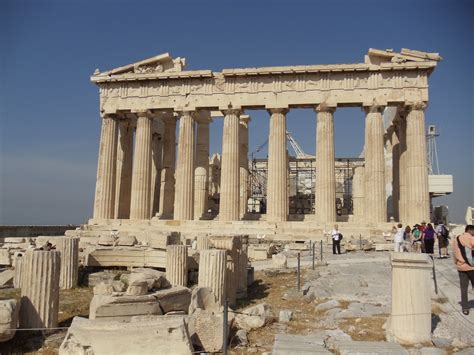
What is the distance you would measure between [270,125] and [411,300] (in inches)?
934

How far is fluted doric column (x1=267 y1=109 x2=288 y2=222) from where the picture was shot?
29.9 meters

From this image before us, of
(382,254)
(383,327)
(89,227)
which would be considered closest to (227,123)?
(89,227)

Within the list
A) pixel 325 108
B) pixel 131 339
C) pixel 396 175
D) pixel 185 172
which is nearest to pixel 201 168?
pixel 185 172

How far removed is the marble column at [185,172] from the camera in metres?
31.5

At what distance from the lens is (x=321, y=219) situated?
2914 cm

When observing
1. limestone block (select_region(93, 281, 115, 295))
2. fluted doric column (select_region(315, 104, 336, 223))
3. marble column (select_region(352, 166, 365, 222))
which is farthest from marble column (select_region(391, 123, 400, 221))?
limestone block (select_region(93, 281, 115, 295))

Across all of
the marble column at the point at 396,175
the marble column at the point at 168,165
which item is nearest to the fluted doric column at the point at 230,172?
the marble column at the point at 168,165

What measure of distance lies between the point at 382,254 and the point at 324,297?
10.5 meters

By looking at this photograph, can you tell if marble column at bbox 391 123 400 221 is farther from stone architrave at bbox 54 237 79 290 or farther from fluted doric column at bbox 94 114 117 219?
stone architrave at bbox 54 237 79 290

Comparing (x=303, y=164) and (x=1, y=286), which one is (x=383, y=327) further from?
(x=303, y=164)

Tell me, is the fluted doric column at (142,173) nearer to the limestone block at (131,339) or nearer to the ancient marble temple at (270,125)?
the ancient marble temple at (270,125)

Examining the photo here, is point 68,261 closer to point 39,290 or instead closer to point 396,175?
point 39,290

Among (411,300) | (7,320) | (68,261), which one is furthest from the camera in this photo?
Answer: (68,261)

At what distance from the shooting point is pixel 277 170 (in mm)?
30156
